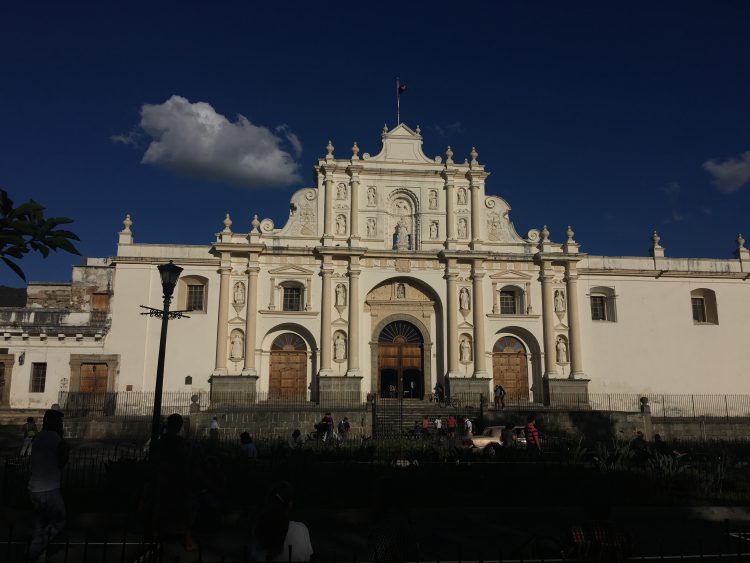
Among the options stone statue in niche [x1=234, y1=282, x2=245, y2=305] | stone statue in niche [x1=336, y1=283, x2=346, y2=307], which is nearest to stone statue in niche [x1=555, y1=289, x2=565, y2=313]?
stone statue in niche [x1=336, y1=283, x2=346, y2=307]

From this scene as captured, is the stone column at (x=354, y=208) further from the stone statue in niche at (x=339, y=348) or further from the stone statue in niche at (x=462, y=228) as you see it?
the stone statue in niche at (x=462, y=228)

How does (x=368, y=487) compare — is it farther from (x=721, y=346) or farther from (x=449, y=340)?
(x=721, y=346)

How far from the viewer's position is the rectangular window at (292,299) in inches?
1187

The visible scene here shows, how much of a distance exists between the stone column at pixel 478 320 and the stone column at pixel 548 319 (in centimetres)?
311

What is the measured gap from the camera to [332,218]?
100 feet

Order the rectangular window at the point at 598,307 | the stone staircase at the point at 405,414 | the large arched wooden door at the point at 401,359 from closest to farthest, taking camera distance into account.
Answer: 1. the stone staircase at the point at 405,414
2. the large arched wooden door at the point at 401,359
3. the rectangular window at the point at 598,307

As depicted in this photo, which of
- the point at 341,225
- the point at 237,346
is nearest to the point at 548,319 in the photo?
the point at 341,225

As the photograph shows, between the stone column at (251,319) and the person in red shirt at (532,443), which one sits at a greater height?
the stone column at (251,319)

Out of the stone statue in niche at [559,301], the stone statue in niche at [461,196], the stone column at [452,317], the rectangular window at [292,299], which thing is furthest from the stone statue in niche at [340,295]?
the stone statue in niche at [559,301]

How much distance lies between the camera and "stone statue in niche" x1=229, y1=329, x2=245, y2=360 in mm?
28672

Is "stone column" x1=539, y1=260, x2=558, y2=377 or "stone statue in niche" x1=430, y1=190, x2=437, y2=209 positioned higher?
"stone statue in niche" x1=430, y1=190, x2=437, y2=209

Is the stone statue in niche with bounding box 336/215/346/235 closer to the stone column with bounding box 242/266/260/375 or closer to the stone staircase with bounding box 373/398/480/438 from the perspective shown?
the stone column with bounding box 242/266/260/375

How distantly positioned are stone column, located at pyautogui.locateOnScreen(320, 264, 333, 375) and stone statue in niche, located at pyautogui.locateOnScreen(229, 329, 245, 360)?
12.4ft

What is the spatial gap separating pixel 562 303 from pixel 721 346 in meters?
8.54
